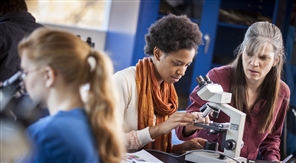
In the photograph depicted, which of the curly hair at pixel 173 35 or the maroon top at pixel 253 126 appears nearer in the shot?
the curly hair at pixel 173 35

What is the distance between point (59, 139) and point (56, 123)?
1.7 inches

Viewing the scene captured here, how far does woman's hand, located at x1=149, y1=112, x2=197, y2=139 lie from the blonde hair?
30.4 inches

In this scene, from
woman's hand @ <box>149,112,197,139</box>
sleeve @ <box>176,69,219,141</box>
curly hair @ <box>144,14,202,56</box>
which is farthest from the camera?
sleeve @ <box>176,69,219,141</box>

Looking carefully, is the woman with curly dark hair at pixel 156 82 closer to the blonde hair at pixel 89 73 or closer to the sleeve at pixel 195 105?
the sleeve at pixel 195 105

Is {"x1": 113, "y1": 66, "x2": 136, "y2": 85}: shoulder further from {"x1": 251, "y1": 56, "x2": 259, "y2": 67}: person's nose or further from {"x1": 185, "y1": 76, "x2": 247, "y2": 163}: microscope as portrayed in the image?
{"x1": 251, "y1": 56, "x2": 259, "y2": 67}: person's nose

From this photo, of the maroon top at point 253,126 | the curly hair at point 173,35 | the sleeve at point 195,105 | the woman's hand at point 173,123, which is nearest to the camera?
the woman's hand at point 173,123

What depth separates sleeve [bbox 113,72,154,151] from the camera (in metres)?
2.11

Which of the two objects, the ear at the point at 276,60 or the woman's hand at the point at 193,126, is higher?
the ear at the point at 276,60

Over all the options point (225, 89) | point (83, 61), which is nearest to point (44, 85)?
point (83, 61)

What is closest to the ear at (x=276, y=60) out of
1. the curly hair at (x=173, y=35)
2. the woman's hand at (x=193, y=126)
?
the curly hair at (x=173, y=35)

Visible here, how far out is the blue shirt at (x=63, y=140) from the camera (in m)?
1.19

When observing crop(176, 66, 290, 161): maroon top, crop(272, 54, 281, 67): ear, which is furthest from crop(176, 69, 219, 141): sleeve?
crop(272, 54, 281, 67): ear

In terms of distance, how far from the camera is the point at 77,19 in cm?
481

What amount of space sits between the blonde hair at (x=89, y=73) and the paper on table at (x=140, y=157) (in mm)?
613
